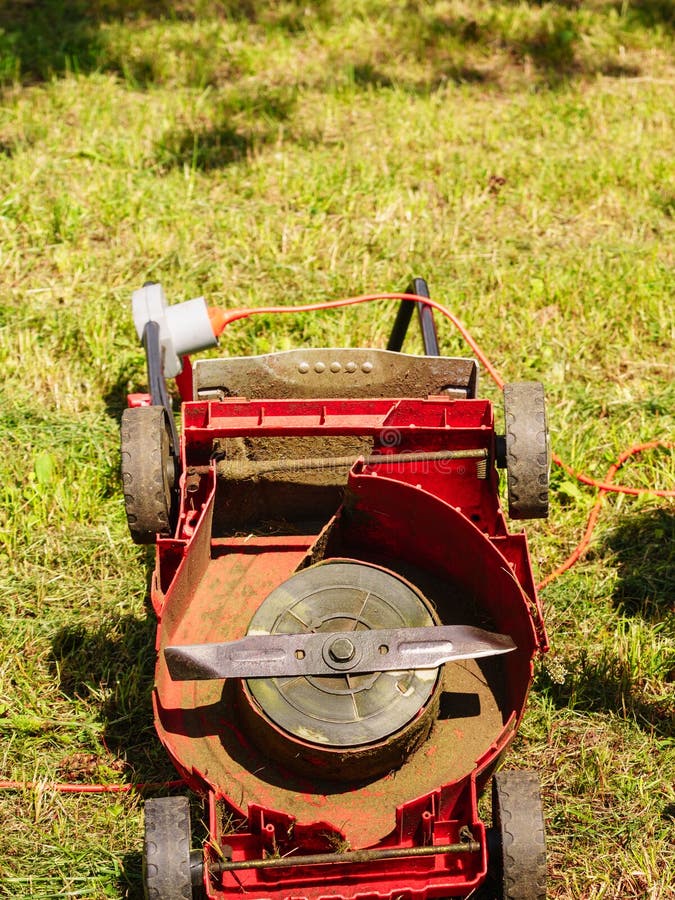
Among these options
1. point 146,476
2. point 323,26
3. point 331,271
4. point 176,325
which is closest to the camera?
point 146,476

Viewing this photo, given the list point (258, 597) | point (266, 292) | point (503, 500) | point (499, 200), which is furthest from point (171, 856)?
point (499, 200)

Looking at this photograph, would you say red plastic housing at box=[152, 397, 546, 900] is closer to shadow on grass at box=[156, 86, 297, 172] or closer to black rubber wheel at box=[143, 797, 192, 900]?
black rubber wheel at box=[143, 797, 192, 900]

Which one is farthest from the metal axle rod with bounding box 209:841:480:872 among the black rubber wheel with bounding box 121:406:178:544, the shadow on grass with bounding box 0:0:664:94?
the shadow on grass with bounding box 0:0:664:94

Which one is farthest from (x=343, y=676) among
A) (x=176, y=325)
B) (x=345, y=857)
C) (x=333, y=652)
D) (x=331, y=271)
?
(x=331, y=271)

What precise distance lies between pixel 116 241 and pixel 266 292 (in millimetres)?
892

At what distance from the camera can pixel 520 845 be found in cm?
257

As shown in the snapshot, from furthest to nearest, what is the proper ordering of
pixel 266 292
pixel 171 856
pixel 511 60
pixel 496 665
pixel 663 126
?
1. pixel 511 60
2. pixel 663 126
3. pixel 266 292
4. pixel 496 665
5. pixel 171 856

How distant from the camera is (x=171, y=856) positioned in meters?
2.52

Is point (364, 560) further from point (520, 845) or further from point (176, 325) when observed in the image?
point (176, 325)

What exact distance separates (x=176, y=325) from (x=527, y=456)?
163 centimetres

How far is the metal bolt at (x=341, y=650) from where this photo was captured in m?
2.78

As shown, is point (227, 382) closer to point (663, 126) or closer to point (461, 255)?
point (461, 255)

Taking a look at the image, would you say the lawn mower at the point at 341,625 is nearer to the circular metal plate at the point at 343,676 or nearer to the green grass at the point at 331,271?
the circular metal plate at the point at 343,676

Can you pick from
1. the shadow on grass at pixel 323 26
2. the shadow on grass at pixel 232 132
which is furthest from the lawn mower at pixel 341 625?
the shadow on grass at pixel 323 26
